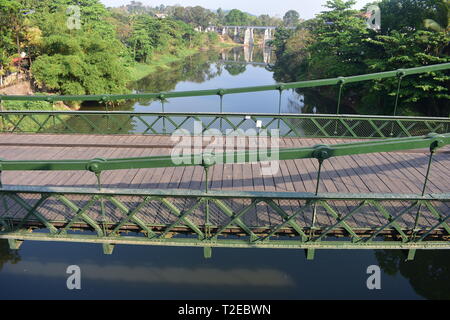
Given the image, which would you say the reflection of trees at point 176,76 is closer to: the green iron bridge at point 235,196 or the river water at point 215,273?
the river water at point 215,273

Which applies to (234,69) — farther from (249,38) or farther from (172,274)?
(249,38)

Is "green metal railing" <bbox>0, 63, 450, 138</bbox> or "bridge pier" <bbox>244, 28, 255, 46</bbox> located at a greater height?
"bridge pier" <bbox>244, 28, 255, 46</bbox>

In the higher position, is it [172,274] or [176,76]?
[176,76]

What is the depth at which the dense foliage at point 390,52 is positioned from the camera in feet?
72.9

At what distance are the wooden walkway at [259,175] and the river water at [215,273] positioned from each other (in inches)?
120

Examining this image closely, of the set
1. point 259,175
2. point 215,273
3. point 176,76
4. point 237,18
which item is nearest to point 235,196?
point 259,175

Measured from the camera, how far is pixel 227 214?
6.17m

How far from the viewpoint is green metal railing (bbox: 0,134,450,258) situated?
19.0 ft

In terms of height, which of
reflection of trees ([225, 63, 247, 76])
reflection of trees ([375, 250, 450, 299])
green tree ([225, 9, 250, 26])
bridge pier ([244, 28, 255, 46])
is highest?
green tree ([225, 9, 250, 26])

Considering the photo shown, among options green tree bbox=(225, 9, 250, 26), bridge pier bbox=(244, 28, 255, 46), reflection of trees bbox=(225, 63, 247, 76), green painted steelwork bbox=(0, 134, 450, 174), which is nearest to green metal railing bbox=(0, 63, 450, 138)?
green painted steelwork bbox=(0, 134, 450, 174)

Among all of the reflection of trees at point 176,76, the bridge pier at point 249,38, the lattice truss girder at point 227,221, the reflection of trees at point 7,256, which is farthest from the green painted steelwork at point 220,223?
the bridge pier at point 249,38

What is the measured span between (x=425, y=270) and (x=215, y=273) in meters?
6.18

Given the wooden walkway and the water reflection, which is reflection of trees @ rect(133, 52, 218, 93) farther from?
the water reflection

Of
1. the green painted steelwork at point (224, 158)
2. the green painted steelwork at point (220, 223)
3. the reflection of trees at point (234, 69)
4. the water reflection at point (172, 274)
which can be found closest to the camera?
the green painted steelwork at point (224, 158)
